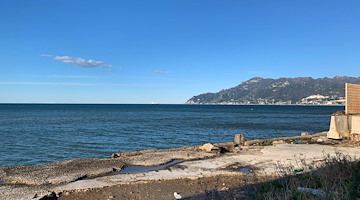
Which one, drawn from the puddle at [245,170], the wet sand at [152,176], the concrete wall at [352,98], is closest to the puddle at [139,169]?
the wet sand at [152,176]

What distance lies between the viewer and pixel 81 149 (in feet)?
77.3

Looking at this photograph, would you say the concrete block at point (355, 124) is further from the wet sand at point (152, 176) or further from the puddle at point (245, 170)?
the puddle at point (245, 170)

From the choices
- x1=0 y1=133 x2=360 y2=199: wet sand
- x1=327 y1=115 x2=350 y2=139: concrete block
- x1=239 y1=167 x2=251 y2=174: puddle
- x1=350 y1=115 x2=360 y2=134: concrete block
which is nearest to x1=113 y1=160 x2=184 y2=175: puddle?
x1=0 y1=133 x2=360 y2=199: wet sand

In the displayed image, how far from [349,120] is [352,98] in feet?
5.04

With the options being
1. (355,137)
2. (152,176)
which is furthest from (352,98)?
(152,176)

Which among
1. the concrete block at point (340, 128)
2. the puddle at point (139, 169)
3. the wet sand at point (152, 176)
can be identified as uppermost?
the concrete block at point (340, 128)

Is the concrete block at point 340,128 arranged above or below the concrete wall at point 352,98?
below

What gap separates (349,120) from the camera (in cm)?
2102

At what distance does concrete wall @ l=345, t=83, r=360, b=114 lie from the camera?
67.4 ft

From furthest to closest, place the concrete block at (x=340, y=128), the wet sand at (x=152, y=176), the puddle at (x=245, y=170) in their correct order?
the concrete block at (x=340, y=128) → the puddle at (x=245, y=170) → the wet sand at (x=152, y=176)

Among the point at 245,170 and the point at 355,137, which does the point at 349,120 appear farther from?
the point at 245,170

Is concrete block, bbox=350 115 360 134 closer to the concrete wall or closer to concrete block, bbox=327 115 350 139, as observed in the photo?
concrete block, bbox=327 115 350 139

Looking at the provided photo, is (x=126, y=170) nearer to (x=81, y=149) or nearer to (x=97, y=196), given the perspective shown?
(x=97, y=196)

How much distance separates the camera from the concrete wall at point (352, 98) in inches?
809
